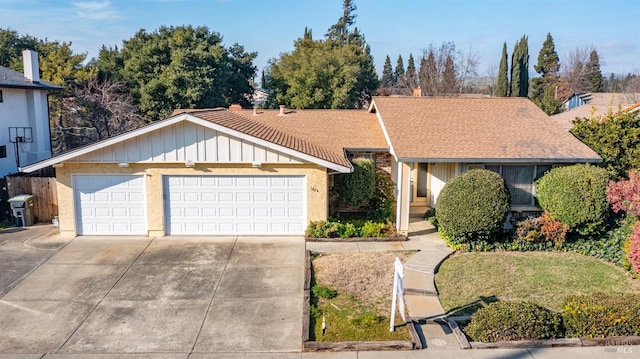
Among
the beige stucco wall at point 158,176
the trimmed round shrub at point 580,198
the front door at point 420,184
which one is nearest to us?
the trimmed round shrub at point 580,198

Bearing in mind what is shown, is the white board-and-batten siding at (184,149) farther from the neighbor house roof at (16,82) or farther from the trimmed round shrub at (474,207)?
the neighbor house roof at (16,82)

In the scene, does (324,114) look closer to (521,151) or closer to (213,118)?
(213,118)

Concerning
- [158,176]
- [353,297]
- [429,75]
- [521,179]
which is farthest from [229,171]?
[429,75]

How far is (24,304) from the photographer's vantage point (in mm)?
9875

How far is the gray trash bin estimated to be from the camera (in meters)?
15.3

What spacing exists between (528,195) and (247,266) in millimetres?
9112

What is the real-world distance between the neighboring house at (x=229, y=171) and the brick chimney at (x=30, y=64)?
370 inches

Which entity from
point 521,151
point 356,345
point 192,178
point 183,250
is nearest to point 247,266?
point 183,250

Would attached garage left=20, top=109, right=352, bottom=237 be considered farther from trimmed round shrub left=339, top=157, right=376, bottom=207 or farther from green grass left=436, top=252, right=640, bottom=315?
green grass left=436, top=252, right=640, bottom=315

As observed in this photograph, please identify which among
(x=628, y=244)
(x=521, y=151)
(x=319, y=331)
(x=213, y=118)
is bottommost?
(x=319, y=331)

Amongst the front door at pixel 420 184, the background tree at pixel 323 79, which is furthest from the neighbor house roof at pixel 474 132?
the background tree at pixel 323 79

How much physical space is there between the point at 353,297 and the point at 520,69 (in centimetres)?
4999

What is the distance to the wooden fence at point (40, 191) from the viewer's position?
51.9 ft

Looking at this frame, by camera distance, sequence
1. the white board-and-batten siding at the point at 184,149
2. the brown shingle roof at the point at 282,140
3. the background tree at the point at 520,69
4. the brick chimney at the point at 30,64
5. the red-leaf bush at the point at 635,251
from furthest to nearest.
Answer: the background tree at the point at 520,69, the brick chimney at the point at 30,64, the brown shingle roof at the point at 282,140, the white board-and-batten siding at the point at 184,149, the red-leaf bush at the point at 635,251
